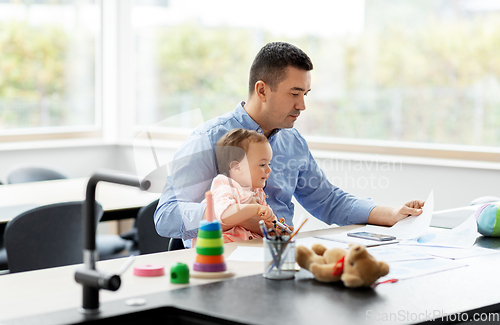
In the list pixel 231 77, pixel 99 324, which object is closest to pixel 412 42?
pixel 231 77

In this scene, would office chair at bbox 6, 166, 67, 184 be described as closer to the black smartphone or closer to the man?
the man

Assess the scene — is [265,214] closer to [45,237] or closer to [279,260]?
[279,260]

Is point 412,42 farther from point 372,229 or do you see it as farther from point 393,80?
point 372,229

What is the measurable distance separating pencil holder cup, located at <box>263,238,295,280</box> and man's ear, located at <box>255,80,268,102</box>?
37.0 inches

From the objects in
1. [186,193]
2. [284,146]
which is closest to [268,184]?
[284,146]

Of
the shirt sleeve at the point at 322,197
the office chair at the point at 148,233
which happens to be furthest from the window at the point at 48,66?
the shirt sleeve at the point at 322,197

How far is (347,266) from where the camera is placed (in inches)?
46.5

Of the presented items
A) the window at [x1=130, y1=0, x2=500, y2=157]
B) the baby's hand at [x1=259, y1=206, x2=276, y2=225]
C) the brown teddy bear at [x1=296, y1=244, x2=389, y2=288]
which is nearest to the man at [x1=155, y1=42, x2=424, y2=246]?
the baby's hand at [x1=259, y1=206, x2=276, y2=225]

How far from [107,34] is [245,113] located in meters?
3.65

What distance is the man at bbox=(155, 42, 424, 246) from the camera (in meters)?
1.92

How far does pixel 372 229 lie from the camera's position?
6.31 feet

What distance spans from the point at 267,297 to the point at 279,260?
14 centimetres

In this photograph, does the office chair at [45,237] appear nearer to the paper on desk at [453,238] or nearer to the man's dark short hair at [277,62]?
the man's dark short hair at [277,62]

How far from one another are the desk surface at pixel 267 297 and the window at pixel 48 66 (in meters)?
3.84
